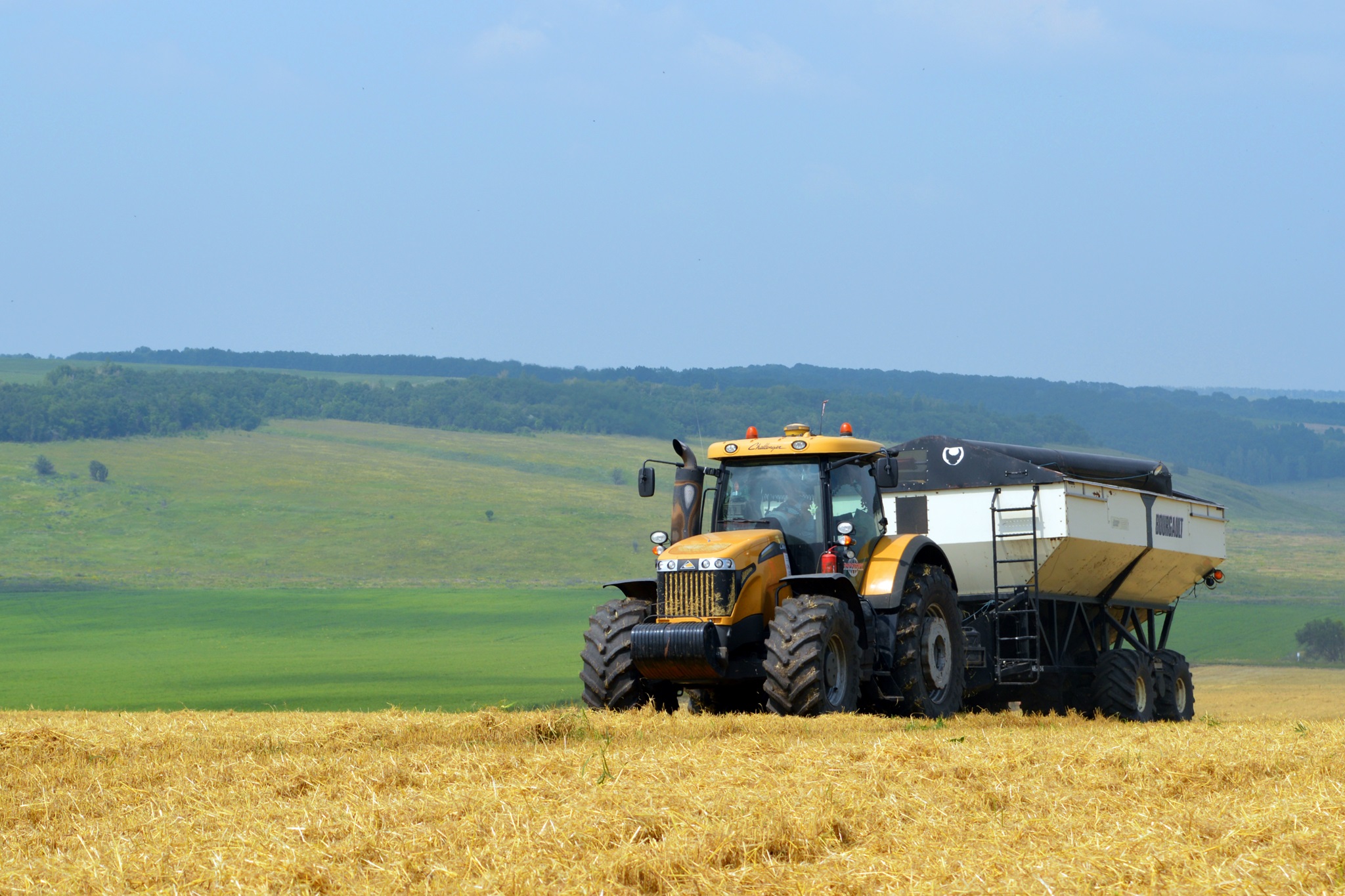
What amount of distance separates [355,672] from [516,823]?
141 ft

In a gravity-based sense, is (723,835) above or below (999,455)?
below

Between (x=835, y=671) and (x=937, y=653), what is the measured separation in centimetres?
195

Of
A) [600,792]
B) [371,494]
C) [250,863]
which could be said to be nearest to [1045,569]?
[600,792]

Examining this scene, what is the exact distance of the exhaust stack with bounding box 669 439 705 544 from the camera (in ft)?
44.2

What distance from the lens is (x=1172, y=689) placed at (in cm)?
1805

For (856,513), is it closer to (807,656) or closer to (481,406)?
(807,656)

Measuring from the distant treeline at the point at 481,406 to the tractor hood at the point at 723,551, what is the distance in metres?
123

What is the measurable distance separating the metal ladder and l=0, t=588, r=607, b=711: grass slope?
13.1 meters

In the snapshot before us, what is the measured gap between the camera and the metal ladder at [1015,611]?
634 inches

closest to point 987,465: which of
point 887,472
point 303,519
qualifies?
point 887,472

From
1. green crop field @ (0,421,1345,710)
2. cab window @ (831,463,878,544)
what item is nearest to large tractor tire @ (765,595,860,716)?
cab window @ (831,463,878,544)

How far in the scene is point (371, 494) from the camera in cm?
11069

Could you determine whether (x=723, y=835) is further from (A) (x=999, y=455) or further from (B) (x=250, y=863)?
(A) (x=999, y=455)

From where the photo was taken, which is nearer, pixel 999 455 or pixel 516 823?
pixel 516 823
